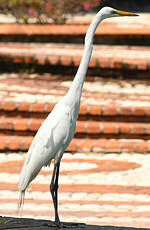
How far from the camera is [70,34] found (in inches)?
429

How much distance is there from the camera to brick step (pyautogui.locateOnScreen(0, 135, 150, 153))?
819 cm

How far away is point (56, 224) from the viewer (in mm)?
4266

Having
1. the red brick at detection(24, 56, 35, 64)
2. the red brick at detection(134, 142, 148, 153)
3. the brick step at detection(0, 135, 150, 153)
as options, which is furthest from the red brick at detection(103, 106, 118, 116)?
the red brick at detection(24, 56, 35, 64)

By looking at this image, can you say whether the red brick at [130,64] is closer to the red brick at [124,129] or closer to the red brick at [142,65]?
the red brick at [142,65]

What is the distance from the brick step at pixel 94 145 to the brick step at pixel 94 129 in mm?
138

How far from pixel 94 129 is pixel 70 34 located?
110 inches

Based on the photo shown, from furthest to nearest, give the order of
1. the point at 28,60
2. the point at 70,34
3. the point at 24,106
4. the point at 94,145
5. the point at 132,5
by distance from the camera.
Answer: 1. the point at 132,5
2. the point at 70,34
3. the point at 28,60
4. the point at 24,106
5. the point at 94,145

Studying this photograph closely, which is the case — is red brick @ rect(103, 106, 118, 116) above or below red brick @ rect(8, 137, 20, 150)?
above

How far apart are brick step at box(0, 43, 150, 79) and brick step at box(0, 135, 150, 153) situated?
1.76m

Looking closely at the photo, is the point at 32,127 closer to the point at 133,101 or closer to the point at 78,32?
the point at 133,101

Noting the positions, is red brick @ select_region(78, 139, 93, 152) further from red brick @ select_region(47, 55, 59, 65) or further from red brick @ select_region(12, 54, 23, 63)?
red brick @ select_region(12, 54, 23, 63)

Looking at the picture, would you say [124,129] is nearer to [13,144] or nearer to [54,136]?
[13,144]

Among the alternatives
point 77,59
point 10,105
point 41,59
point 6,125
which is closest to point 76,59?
point 77,59

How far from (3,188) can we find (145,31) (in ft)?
15.7
